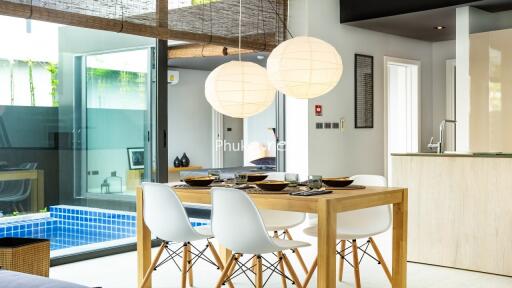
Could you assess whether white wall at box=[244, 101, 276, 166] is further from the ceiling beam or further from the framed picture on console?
the framed picture on console

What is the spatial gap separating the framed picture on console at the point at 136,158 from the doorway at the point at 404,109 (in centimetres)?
385

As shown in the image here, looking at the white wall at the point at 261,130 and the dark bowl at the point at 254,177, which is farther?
the white wall at the point at 261,130

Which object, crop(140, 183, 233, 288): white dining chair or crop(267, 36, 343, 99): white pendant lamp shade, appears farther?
crop(267, 36, 343, 99): white pendant lamp shade

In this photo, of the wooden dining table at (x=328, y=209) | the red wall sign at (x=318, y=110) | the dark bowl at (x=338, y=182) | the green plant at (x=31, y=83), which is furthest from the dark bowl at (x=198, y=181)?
the red wall sign at (x=318, y=110)

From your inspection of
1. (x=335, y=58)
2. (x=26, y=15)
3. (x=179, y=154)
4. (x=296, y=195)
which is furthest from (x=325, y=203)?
(x=179, y=154)

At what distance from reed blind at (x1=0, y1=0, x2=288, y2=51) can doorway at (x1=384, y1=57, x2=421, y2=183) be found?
2.37m

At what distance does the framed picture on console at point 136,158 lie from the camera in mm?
6004

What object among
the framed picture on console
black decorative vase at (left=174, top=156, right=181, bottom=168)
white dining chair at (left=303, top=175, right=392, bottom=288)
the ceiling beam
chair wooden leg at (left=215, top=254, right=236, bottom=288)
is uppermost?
the ceiling beam

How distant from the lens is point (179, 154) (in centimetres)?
1198

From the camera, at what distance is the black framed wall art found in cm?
774

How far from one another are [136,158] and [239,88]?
6.21ft

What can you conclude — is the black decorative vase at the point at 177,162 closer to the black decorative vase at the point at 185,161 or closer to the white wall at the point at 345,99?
the black decorative vase at the point at 185,161

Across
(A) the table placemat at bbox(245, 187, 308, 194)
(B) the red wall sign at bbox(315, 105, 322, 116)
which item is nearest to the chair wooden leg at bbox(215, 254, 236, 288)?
(A) the table placemat at bbox(245, 187, 308, 194)

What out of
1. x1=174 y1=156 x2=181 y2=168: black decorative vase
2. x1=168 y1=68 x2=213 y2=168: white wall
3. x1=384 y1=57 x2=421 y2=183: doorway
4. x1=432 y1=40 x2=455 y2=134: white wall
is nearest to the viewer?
x1=384 y1=57 x2=421 y2=183: doorway
